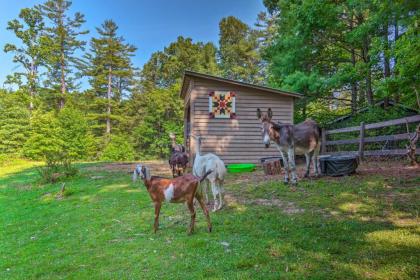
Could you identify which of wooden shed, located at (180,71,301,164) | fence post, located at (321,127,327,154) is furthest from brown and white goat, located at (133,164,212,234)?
fence post, located at (321,127,327,154)

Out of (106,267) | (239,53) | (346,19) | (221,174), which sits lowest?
(106,267)

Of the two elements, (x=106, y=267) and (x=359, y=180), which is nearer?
(x=106, y=267)

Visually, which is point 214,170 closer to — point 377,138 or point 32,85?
point 377,138

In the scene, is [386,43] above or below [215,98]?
above

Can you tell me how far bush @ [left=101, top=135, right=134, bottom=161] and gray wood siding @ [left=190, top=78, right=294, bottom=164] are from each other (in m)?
17.0

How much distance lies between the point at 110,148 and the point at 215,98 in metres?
17.9

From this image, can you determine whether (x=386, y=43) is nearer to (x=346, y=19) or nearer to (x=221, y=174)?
(x=346, y=19)

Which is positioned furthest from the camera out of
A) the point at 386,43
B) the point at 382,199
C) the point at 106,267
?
the point at 386,43

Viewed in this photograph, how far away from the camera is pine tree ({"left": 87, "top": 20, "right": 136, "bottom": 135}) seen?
3253 centimetres

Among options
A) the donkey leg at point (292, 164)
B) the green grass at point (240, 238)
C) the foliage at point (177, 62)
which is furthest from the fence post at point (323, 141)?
the foliage at point (177, 62)

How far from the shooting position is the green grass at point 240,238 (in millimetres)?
3380

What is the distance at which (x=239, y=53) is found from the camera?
119ft

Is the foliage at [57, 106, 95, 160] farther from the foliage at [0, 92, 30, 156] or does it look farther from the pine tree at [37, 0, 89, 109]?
the pine tree at [37, 0, 89, 109]

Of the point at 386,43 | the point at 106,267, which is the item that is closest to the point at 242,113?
the point at 386,43
